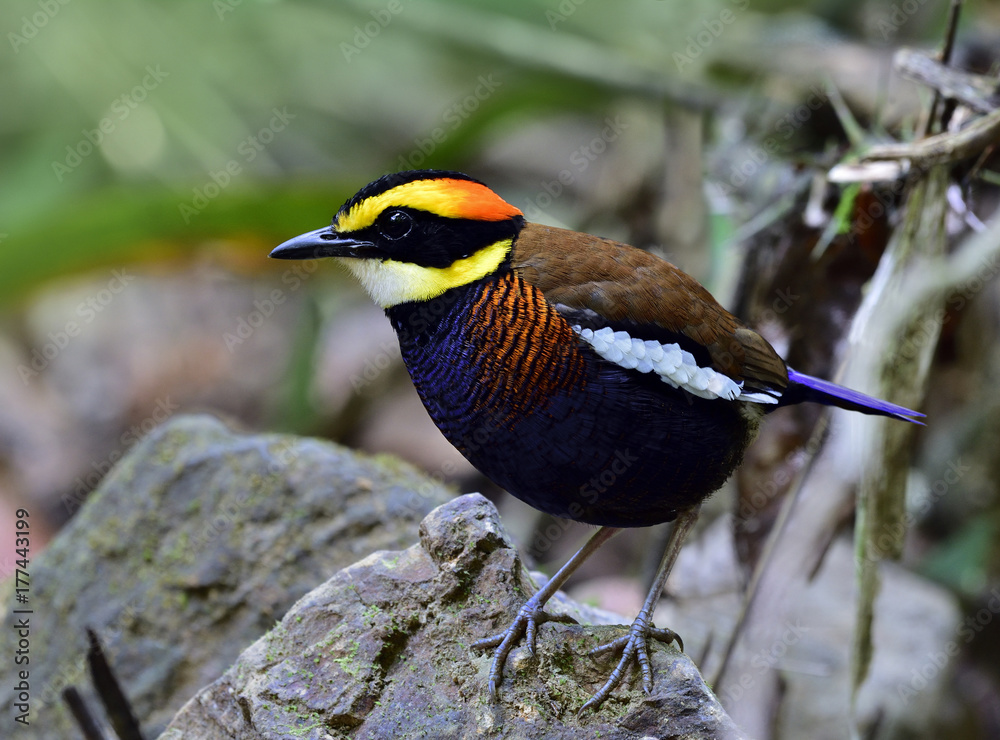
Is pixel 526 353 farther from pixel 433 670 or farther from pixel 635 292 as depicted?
pixel 433 670

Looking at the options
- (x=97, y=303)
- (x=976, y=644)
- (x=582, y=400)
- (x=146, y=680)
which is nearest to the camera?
(x=582, y=400)

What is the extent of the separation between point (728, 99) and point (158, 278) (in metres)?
4.62

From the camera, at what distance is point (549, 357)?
2.50 metres

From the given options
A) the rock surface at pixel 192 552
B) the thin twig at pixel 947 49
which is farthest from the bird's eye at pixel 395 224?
the thin twig at pixel 947 49

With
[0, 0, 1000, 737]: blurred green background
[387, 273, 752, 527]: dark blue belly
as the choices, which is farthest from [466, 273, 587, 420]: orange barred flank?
[0, 0, 1000, 737]: blurred green background

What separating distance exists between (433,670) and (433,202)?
1264 mm

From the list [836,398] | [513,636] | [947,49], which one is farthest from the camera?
[947,49]

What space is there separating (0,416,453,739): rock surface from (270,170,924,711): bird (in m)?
1.13

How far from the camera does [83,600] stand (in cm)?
364

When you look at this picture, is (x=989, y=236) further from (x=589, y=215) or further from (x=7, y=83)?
(x=7, y=83)

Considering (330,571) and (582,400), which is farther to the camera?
(330,571)

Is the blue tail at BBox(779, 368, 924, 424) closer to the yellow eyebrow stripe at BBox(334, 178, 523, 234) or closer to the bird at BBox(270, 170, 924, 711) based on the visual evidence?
the bird at BBox(270, 170, 924, 711)

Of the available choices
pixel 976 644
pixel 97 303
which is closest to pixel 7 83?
pixel 97 303

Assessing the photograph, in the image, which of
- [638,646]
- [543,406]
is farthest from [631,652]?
[543,406]
